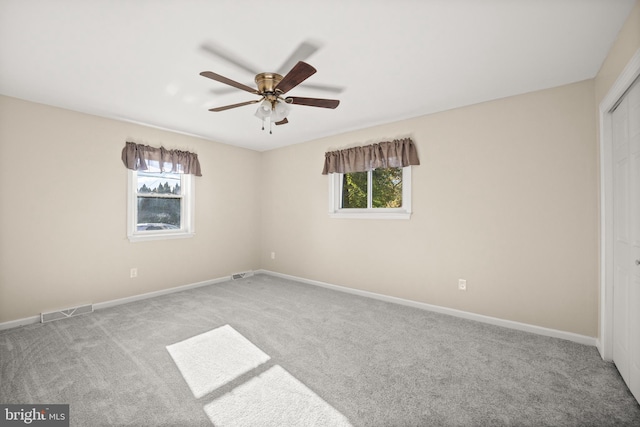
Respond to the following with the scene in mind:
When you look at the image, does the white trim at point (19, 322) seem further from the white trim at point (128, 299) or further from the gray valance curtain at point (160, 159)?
the gray valance curtain at point (160, 159)

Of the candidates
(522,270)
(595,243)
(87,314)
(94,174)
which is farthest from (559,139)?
(87,314)

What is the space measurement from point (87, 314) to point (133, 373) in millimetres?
1759

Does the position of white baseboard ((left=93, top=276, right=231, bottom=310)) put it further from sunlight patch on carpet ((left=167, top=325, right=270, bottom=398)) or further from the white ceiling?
the white ceiling

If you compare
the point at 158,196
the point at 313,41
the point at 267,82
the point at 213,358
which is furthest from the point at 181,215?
the point at 313,41

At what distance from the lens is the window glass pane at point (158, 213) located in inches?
154

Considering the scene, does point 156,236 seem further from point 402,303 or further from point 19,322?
point 402,303

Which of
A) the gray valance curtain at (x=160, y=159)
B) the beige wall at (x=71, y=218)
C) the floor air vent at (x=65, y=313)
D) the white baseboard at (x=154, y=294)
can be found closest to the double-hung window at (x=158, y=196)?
the gray valance curtain at (x=160, y=159)

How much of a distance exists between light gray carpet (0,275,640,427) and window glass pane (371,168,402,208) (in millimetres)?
1437

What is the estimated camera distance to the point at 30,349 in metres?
2.37

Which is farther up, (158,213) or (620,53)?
(620,53)

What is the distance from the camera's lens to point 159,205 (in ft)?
13.5

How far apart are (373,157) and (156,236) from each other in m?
3.27

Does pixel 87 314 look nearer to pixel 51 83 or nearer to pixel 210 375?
pixel 210 375

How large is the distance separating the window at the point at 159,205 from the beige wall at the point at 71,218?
0.36ft
